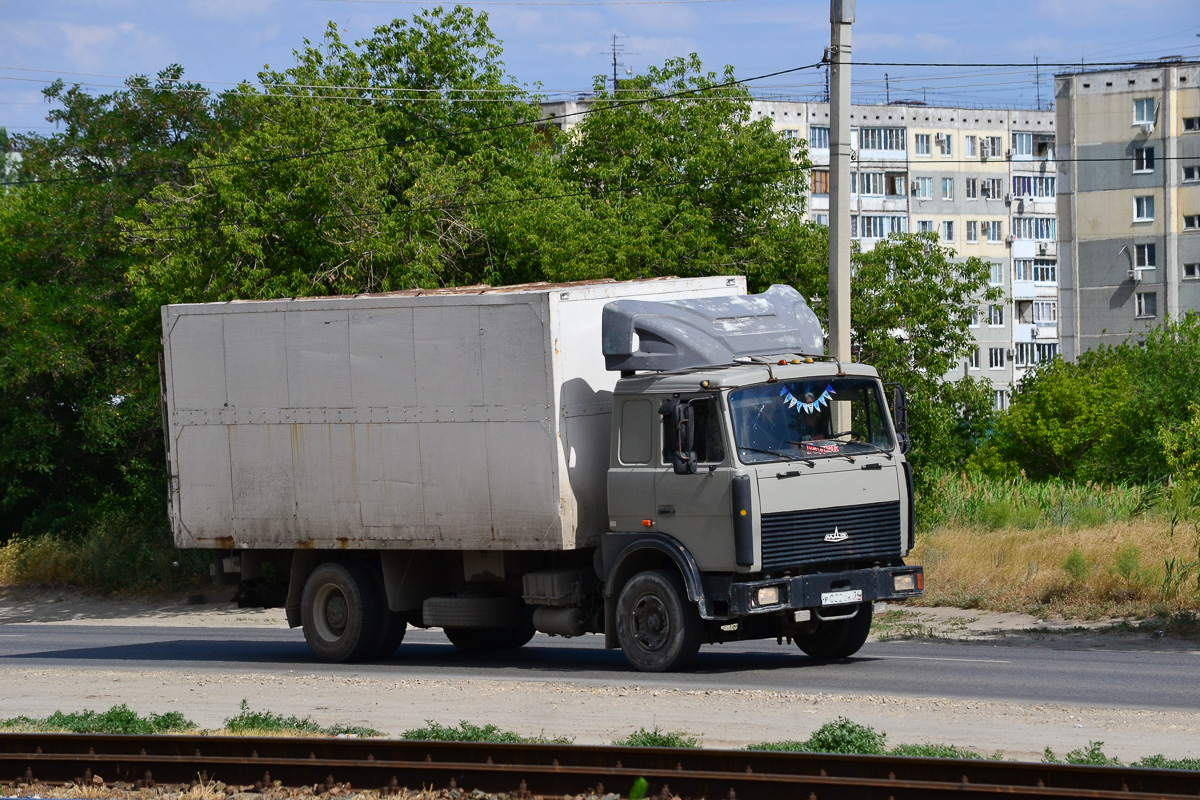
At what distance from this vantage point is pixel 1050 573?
18.5m

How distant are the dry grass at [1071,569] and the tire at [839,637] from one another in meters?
4.01

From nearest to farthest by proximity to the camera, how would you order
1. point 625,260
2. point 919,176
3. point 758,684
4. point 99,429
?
point 758,684, point 625,260, point 99,429, point 919,176

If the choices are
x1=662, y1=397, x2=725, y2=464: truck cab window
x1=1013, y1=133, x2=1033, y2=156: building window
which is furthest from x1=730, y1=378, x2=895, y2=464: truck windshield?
x1=1013, y1=133, x2=1033, y2=156: building window

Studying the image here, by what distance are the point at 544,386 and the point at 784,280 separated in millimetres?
14192

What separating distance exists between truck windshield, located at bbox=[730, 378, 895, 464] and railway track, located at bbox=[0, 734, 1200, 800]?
4.37m

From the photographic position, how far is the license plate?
12969 millimetres

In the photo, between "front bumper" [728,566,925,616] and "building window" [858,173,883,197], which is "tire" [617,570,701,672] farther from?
"building window" [858,173,883,197]

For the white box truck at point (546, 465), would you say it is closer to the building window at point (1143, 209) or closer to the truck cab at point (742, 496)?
Answer: the truck cab at point (742, 496)

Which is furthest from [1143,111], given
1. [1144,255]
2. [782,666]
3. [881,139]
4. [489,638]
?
[782,666]

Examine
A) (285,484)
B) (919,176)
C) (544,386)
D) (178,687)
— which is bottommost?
(178,687)

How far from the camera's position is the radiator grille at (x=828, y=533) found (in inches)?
505

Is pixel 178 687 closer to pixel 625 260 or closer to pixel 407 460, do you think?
pixel 407 460

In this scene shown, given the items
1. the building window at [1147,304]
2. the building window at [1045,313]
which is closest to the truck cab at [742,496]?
the building window at [1147,304]

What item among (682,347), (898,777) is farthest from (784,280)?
(898,777)
